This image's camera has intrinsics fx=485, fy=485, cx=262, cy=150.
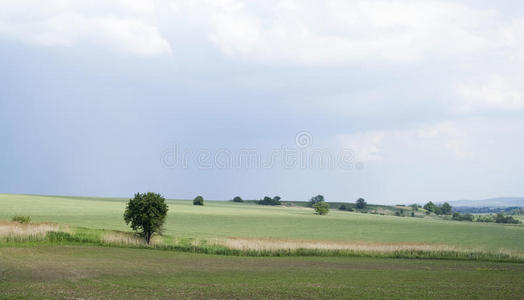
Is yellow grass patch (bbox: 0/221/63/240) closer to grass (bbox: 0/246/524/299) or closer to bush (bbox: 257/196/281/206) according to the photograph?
grass (bbox: 0/246/524/299)

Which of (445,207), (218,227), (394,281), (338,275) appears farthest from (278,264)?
(445,207)

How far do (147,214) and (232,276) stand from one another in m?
19.3

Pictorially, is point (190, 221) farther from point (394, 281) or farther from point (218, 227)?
point (394, 281)

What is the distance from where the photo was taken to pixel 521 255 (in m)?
40.3

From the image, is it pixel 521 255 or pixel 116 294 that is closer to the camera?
pixel 116 294

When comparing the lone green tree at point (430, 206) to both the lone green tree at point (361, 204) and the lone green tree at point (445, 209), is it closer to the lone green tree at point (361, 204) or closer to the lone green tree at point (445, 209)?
the lone green tree at point (445, 209)

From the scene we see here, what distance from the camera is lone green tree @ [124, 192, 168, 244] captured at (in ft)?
146

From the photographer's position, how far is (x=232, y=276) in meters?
27.5

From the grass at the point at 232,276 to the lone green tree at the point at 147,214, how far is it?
5.70 metres

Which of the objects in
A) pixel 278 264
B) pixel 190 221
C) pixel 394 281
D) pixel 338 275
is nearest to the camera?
pixel 394 281

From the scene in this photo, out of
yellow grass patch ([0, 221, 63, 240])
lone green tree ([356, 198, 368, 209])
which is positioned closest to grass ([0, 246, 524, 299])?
yellow grass patch ([0, 221, 63, 240])

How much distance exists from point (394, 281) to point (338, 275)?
140 inches

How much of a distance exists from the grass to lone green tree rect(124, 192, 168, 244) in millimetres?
5700

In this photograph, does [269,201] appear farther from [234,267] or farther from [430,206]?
[234,267]
